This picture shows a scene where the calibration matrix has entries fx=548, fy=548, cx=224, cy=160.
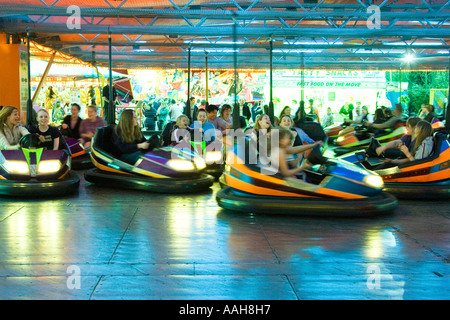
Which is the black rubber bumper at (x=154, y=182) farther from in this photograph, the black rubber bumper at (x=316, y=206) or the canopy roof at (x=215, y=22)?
the canopy roof at (x=215, y=22)

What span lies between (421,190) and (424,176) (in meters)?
0.15

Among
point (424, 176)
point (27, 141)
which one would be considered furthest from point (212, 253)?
point (27, 141)

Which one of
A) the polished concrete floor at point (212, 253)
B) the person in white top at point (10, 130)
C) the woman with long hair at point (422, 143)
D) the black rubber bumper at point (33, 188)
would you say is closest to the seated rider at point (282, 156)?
the polished concrete floor at point (212, 253)

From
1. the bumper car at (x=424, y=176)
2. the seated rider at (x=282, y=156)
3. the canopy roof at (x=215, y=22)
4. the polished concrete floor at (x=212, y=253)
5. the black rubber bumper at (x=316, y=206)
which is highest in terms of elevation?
the canopy roof at (x=215, y=22)

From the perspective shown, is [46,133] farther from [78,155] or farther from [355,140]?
[355,140]

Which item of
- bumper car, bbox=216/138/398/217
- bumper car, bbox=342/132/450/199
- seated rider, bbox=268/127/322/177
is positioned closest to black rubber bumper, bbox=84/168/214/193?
bumper car, bbox=216/138/398/217

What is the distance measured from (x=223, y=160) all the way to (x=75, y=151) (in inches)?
74.3

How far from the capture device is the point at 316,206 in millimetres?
3752

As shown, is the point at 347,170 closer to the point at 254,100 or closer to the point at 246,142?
the point at 246,142

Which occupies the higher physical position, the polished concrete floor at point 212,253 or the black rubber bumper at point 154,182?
the black rubber bumper at point 154,182

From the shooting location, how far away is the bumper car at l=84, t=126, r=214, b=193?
482 centimetres

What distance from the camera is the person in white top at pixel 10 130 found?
4902 millimetres

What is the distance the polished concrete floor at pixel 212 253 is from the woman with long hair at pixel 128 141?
93cm

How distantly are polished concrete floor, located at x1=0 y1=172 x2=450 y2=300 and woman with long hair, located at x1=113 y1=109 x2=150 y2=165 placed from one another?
93cm
